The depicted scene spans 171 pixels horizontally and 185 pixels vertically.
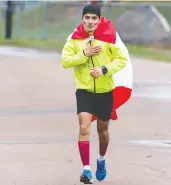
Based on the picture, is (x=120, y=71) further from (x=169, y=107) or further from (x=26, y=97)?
(x=26, y=97)

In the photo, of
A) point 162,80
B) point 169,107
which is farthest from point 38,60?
point 169,107

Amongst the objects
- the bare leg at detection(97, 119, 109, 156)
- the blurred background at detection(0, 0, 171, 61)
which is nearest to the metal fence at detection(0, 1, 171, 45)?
the blurred background at detection(0, 0, 171, 61)

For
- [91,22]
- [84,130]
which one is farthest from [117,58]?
[84,130]

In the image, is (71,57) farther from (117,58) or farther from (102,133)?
(102,133)

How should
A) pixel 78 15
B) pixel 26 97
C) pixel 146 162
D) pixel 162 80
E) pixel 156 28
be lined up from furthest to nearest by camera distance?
pixel 78 15, pixel 156 28, pixel 162 80, pixel 26 97, pixel 146 162

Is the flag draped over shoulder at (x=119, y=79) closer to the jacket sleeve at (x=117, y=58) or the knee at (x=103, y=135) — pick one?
the jacket sleeve at (x=117, y=58)

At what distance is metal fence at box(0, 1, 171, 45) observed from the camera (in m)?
32.5

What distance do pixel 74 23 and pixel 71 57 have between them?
28173 mm

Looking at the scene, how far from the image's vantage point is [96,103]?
Answer: 27.2 ft

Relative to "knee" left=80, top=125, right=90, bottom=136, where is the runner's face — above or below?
above

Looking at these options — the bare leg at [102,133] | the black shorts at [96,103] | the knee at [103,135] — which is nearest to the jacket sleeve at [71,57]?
the black shorts at [96,103]

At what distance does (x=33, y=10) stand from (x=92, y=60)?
3064 centimetres

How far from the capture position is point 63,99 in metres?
15.3

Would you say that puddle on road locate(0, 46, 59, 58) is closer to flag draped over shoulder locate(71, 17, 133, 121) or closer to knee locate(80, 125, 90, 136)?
flag draped over shoulder locate(71, 17, 133, 121)
